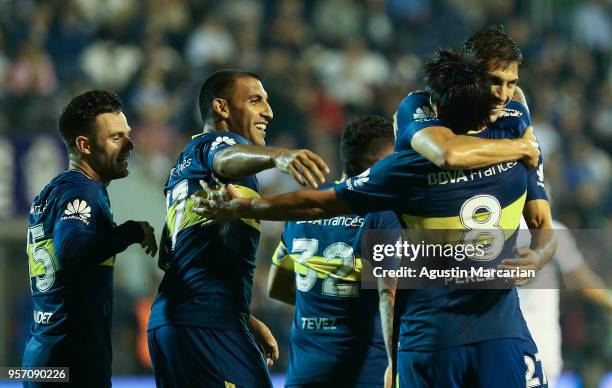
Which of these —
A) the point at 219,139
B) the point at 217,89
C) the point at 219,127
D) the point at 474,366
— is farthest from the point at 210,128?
the point at 474,366

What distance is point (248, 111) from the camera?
5219 millimetres

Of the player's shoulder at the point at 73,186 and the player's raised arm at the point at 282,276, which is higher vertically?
the player's shoulder at the point at 73,186

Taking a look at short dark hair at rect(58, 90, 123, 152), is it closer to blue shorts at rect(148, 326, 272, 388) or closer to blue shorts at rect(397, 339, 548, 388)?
blue shorts at rect(148, 326, 272, 388)

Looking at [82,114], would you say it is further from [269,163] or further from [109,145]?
[269,163]

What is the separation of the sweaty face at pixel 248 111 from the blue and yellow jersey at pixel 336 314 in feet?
2.30

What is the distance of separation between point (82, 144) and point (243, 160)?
48.7 inches

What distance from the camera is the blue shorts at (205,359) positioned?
4.78 meters

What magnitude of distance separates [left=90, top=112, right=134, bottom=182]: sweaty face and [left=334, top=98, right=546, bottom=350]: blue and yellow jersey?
146 centimetres

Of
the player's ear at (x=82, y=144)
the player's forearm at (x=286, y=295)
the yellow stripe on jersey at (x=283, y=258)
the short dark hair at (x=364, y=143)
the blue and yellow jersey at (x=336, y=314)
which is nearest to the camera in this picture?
the player's ear at (x=82, y=144)

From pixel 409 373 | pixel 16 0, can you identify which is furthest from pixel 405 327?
pixel 16 0

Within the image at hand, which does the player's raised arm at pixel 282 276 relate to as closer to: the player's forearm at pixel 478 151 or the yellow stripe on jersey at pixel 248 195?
the yellow stripe on jersey at pixel 248 195

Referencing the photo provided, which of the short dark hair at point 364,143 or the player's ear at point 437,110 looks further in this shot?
the short dark hair at point 364,143

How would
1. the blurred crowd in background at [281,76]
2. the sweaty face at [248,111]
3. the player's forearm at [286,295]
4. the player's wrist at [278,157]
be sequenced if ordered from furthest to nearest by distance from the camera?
1. the blurred crowd in background at [281,76]
2. the player's forearm at [286,295]
3. the sweaty face at [248,111]
4. the player's wrist at [278,157]

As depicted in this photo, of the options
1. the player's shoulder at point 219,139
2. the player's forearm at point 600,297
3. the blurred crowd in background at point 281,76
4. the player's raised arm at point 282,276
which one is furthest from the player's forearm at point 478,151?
the blurred crowd in background at point 281,76
